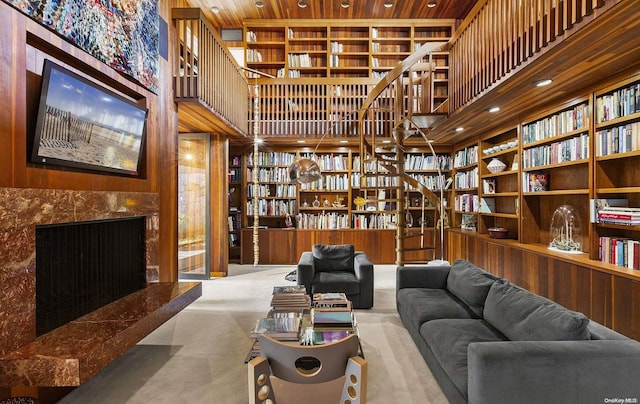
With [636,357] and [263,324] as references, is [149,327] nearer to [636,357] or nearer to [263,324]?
[263,324]

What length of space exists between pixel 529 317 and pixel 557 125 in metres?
2.82

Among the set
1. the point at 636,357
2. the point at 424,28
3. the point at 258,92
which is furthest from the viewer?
the point at 424,28

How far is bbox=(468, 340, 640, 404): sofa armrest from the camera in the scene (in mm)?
1594

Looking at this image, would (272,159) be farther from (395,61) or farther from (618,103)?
(618,103)

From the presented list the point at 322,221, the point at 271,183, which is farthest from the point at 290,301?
the point at 271,183

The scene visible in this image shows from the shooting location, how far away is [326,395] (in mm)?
1373

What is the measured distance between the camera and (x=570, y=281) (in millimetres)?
3355

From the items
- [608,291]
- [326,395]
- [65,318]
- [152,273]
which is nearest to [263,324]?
[326,395]

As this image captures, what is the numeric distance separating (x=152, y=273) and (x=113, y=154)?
1.31 m

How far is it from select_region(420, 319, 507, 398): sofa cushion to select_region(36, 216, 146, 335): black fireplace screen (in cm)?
253

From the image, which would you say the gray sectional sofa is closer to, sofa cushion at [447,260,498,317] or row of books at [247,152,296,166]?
sofa cushion at [447,260,498,317]

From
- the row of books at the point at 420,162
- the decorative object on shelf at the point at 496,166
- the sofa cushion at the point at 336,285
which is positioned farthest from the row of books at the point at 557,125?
the sofa cushion at the point at 336,285

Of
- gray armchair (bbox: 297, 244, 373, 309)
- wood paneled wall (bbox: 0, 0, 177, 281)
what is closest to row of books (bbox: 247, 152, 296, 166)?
gray armchair (bbox: 297, 244, 373, 309)

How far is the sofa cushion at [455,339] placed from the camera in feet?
6.30
